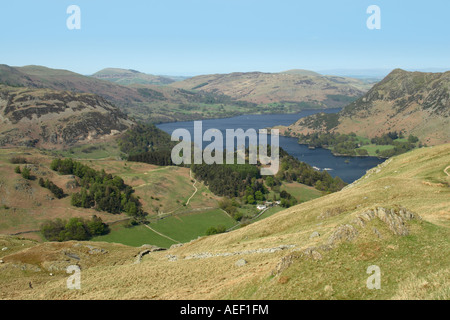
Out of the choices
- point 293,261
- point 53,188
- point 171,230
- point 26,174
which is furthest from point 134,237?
point 293,261

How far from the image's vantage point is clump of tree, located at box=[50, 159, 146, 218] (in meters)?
147

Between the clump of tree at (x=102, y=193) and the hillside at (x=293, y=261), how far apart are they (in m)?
75.0

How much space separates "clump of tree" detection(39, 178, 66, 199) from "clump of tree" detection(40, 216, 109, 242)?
74.3ft

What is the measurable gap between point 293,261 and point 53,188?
141 metres

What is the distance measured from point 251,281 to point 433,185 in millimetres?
55345

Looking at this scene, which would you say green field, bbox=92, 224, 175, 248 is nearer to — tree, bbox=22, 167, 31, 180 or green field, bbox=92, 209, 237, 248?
green field, bbox=92, 209, 237, 248

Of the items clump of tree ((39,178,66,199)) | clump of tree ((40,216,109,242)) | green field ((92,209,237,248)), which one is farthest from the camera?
clump of tree ((39,178,66,199))

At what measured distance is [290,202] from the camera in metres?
167

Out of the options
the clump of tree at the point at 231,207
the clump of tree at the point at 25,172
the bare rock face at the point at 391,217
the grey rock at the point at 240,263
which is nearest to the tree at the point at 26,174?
the clump of tree at the point at 25,172

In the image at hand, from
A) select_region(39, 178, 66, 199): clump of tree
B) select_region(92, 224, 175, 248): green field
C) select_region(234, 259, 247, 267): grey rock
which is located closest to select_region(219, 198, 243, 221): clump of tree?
select_region(92, 224, 175, 248): green field

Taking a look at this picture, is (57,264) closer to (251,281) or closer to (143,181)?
(251,281)

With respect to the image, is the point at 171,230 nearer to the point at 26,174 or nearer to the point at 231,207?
the point at 231,207

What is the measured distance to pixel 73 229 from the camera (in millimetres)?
122750
